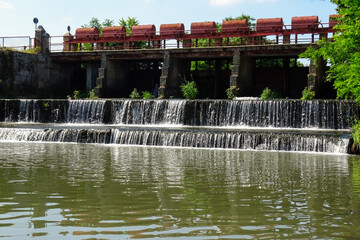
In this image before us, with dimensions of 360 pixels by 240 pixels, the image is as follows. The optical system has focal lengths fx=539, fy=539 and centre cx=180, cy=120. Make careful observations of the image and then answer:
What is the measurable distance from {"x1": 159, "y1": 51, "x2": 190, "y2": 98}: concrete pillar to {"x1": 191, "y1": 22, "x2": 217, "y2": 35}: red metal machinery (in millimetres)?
2298

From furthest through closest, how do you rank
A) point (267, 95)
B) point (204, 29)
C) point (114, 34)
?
point (114, 34), point (204, 29), point (267, 95)

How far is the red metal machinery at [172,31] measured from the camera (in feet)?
133

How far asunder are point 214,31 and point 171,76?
532 centimetres

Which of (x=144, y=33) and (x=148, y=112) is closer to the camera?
(x=148, y=112)

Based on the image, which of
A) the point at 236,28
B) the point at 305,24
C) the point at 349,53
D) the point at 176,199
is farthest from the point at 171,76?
the point at 176,199

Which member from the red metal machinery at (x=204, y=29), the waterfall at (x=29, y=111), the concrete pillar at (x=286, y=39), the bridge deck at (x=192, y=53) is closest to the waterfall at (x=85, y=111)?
the waterfall at (x=29, y=111)

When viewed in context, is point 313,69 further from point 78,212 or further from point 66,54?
point 78,212

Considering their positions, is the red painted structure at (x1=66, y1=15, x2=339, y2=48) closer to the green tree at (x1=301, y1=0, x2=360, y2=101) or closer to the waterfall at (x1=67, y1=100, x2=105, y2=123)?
the waterfall at (x1=67, y1=100, x2=105, y2=123)

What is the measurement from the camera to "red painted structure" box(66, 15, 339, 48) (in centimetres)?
3724

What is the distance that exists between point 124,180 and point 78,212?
3.33m

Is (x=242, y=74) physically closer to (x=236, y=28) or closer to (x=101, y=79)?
(x=236, y=28)

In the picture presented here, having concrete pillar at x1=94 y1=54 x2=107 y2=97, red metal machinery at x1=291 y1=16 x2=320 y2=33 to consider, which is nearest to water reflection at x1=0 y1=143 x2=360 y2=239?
concrete pillar at x1=94 y1=54 x2=107 y2=97

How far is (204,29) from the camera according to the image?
132ft

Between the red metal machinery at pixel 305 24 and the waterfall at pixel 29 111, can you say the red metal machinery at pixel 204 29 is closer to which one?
the red metal machinery at pixel 305 24
